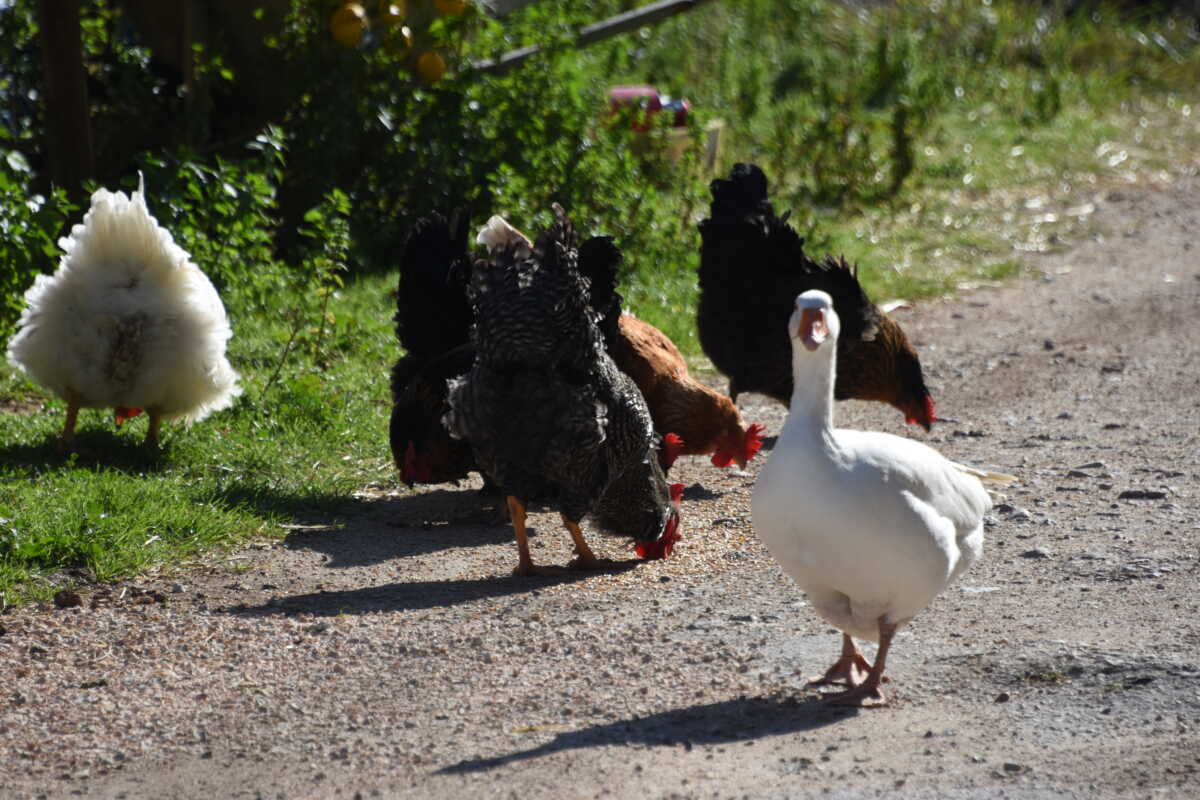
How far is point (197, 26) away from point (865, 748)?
7622 mm

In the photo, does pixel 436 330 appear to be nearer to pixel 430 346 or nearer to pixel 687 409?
pixel 430 346

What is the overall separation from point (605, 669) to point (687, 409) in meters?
1.98

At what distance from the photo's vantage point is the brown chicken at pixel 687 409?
5840mm

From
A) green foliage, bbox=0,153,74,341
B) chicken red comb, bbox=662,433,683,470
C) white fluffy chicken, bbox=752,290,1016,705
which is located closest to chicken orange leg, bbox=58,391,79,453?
green foliage, bbox=0,153,74,341

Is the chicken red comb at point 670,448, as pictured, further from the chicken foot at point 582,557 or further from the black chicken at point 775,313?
the black chicken at point 775,313

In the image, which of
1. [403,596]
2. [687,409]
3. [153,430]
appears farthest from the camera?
[153,430]

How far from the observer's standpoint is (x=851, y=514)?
353cm

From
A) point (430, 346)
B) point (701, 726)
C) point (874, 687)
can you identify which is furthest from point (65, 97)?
point (874, 687)

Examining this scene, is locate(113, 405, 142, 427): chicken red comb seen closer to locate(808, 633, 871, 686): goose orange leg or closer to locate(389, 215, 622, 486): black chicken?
locate(389, 215, 622, 486): black chicken

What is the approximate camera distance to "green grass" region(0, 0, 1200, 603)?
5.47 meters

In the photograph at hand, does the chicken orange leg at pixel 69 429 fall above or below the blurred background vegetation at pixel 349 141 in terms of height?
below

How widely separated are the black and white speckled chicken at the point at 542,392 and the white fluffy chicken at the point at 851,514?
117 centimetres

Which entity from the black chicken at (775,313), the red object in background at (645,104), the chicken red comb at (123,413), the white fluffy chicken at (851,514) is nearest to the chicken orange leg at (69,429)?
the chicken red comb at (123,413)

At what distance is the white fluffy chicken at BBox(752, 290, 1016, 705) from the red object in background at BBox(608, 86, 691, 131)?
620cm
